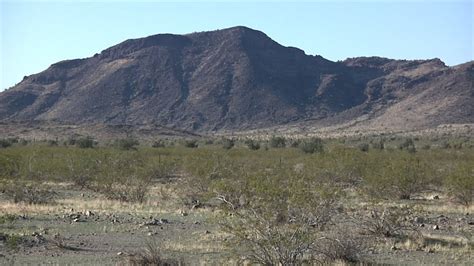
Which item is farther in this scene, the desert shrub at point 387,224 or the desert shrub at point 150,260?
the desert shrub at point 387,224

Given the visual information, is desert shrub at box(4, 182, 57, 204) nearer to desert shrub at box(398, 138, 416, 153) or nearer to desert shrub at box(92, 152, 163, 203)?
desert shrub at box(92, 152, 163, 203)

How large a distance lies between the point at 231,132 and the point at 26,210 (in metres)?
97.9

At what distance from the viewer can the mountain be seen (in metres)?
122

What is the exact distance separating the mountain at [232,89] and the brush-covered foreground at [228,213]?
75706 mm

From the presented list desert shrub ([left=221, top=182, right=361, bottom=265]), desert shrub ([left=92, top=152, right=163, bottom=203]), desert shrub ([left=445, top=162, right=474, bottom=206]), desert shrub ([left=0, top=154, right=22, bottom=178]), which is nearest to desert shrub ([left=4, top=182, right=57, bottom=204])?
desert shrub ([left=92, top=152, right=163, bottom=203])

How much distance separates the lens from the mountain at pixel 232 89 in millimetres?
122500

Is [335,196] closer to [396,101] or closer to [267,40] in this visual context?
[396,101]

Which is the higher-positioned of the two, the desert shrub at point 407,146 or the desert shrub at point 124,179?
the desert shrub at point 124,179

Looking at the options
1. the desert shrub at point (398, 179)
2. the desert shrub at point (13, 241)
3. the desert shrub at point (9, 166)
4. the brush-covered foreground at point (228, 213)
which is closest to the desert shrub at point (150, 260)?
the brush-covered foreground at point (228, 213)

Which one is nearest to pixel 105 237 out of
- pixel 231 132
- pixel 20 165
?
pixel 20 165

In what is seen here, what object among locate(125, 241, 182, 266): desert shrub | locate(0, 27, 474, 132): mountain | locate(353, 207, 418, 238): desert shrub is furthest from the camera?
locate(0, 27, 474, 132): mountain

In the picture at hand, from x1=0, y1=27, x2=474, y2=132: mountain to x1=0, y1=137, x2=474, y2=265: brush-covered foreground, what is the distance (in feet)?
248

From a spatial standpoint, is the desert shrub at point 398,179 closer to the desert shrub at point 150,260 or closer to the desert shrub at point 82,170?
the desert shrub at point 82,170

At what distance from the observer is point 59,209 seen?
984 inches
